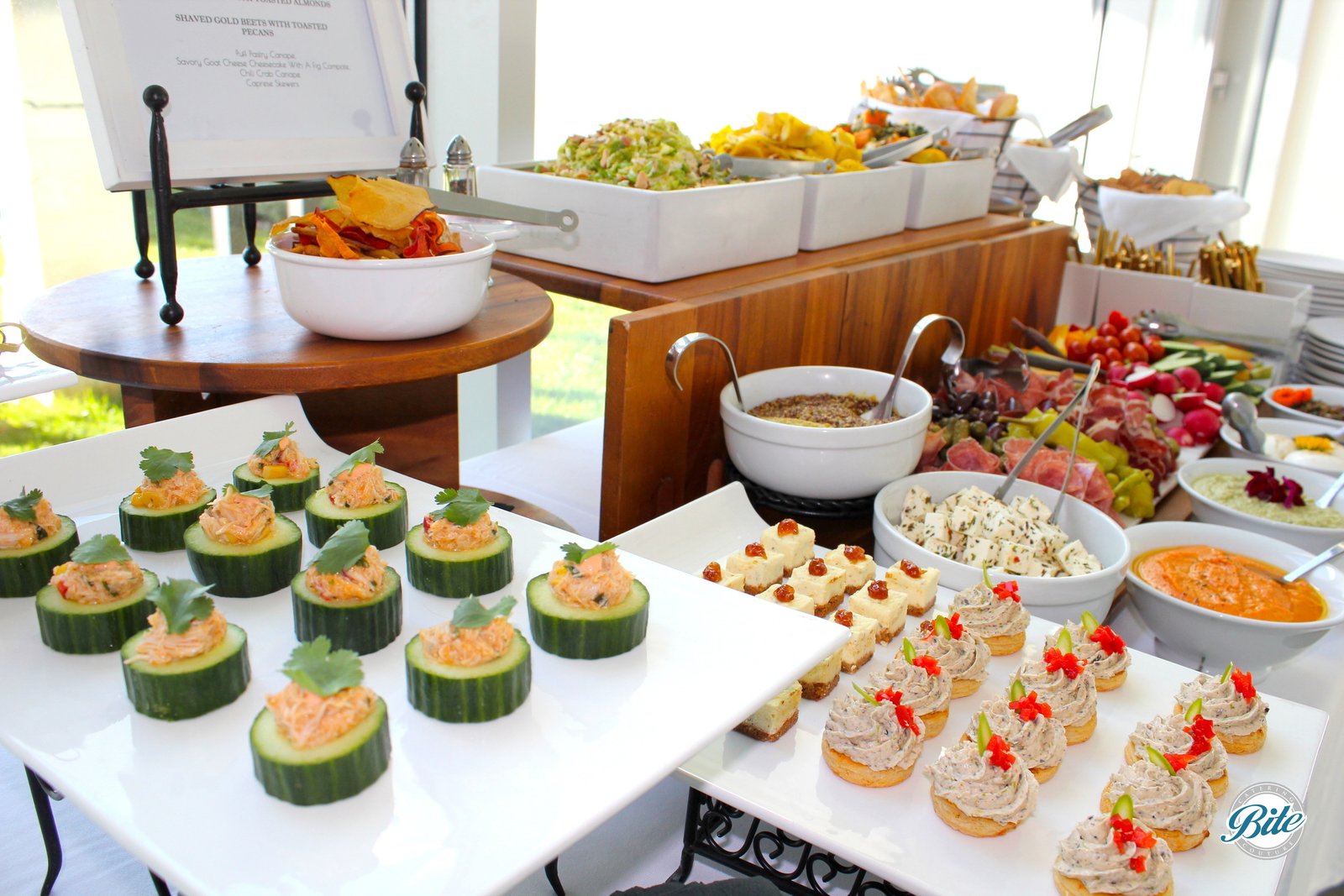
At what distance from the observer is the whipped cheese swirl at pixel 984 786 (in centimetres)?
84

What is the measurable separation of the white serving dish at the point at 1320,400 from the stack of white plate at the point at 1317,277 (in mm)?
808

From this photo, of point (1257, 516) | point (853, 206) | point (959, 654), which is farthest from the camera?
point (853, 206)

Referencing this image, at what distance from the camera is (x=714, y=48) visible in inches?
125

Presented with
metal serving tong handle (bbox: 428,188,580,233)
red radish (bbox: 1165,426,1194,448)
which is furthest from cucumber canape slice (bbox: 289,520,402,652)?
red radish (bbox: 1165,426,1194,448)

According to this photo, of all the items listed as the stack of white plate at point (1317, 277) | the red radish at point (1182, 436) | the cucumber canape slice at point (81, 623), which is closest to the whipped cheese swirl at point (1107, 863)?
the cucumber canape slice at point (81, 623)

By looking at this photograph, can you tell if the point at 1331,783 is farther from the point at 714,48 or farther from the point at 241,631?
the point at 714,48

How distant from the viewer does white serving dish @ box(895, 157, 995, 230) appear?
6.91 feet

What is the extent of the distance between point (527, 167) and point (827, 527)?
2.51 feet

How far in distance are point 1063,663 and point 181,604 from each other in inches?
31.9

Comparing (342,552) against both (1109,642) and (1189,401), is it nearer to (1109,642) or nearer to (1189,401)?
(1109,642)

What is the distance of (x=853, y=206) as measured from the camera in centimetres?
188

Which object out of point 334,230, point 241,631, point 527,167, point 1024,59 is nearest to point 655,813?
point 241,631

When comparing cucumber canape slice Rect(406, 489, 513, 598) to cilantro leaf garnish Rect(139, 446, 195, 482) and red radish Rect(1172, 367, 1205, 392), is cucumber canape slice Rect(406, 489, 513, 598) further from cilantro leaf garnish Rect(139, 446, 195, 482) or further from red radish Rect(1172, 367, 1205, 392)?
red radish Rect(1172, 367, 1205, 392)

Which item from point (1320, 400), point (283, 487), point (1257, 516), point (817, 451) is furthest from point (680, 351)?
point (1320, 400)
